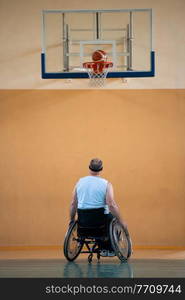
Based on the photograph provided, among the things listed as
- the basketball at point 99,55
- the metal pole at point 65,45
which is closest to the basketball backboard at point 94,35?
the metal pole at point 65,45

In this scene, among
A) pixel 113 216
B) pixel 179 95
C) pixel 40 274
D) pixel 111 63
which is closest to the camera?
pixel 40 274

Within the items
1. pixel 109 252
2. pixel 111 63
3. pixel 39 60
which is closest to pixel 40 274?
pixel 109 252

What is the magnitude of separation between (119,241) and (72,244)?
59 centimetres

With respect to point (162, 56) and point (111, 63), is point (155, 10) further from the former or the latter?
point (111, 63)

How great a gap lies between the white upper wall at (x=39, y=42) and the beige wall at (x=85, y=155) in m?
0.16

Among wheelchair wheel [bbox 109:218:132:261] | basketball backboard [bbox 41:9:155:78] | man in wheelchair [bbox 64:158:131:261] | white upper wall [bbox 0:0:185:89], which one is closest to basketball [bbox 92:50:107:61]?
basketball backboard [bbox 41:9:155:78]

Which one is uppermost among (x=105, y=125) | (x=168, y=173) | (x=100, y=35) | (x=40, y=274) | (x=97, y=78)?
(x=100, y=35)

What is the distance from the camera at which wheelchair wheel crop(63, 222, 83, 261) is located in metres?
8.14

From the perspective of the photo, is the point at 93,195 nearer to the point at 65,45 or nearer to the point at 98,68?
the point at 98,68

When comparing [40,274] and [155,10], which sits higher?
[155,10]

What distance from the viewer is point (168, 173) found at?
37.0 ft

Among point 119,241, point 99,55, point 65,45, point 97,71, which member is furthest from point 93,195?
point 65,45

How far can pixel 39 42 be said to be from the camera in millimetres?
11375

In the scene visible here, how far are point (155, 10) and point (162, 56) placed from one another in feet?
2.56
